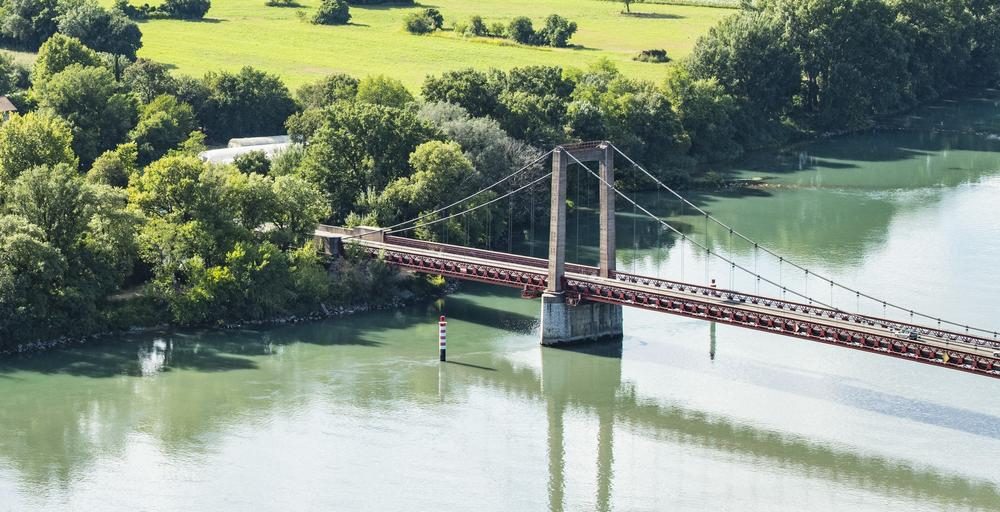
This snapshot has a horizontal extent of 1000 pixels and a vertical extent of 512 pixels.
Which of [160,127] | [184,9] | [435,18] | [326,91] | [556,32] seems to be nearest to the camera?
[160,127]

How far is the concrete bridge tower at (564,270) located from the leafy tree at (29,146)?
26.0 metres

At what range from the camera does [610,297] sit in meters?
68.9

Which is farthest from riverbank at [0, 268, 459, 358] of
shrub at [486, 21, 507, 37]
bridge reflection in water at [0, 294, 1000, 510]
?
shrub at [486, 21, 507, 37]

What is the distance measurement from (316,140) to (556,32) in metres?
58.0

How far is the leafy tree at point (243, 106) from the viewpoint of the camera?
10831 cm

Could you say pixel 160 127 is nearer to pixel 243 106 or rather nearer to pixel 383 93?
pixel 243 106

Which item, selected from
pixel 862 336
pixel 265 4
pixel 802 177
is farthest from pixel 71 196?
pixel 265 4

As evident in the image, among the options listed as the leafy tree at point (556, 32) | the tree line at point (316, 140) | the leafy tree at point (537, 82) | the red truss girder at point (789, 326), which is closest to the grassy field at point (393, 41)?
the leafy tree at point (556, 32)

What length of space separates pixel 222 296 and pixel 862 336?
2817cm

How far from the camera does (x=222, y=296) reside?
72250mm

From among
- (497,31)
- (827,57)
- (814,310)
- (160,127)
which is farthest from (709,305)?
(497,31)

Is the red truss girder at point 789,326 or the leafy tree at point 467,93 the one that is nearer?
the red truss girder at point 789,326

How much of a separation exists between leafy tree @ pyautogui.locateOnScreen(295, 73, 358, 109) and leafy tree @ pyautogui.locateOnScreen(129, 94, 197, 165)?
9.60m

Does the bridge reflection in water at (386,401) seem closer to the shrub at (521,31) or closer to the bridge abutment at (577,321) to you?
the bridge abutment at (577,321)
